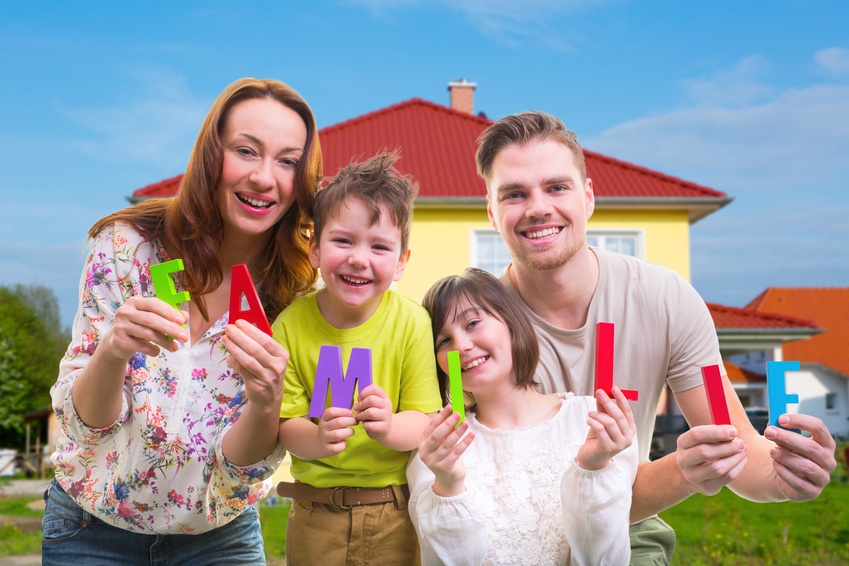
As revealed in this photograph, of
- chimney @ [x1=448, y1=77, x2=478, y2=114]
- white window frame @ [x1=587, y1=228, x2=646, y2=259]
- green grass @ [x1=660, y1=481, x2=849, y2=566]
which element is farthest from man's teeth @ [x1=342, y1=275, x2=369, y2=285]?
chimney @ [x1=448, y1=77, x2=478, y2=114]

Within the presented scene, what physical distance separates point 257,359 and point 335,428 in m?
0.33

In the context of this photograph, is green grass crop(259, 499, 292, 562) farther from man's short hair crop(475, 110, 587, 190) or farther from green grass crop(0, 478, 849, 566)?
man's short hair crop(475, 110, 587, 190)

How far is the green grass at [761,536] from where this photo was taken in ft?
24.1

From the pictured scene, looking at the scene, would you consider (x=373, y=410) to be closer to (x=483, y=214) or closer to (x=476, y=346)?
(x=476, y=346)

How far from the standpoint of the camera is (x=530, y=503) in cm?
262

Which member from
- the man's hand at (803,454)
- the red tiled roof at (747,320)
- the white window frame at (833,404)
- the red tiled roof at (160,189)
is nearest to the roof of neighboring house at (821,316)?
the white window frame at (833,404)

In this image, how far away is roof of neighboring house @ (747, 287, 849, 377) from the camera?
1160 inches

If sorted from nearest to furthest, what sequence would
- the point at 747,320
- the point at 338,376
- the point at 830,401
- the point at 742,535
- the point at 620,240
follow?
the point at 338,376
the point at 742,535
the point at 620,240
the point at 747,320
the point at 830,401

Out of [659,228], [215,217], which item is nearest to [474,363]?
[215,217]

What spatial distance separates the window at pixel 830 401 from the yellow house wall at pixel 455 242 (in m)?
22.6

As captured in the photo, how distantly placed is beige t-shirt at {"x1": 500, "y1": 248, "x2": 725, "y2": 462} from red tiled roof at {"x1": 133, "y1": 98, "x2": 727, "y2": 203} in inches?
348

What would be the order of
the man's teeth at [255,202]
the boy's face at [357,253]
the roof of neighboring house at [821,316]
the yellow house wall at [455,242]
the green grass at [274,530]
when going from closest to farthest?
the boy's face at [357,253] → the man's teeth at [255,202] → the green grass at [274,530] → the yellow house wall at [455,242] → the roof of neighboring house at [821,316]

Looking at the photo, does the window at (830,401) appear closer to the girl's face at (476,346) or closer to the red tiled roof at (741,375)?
the red tiled roof at (741,375)

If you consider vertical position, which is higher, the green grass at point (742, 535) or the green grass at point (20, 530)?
the green grass at point (742, 535)
